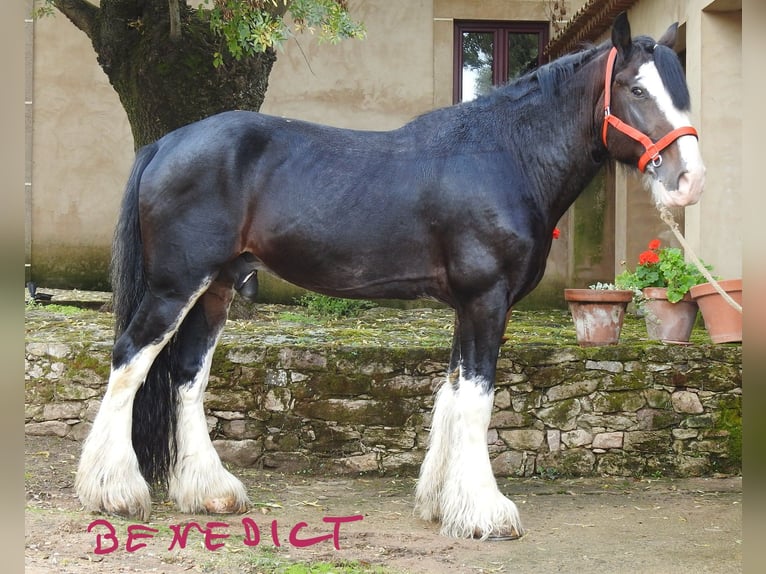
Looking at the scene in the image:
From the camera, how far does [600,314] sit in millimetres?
5258

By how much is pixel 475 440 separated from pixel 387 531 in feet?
2.30

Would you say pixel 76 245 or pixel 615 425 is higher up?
pixel 76 245

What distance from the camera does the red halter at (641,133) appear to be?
3477mm

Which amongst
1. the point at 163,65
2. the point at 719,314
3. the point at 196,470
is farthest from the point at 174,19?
the point at 719,314

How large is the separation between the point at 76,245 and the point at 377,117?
406cm

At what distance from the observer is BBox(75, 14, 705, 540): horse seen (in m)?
3.68

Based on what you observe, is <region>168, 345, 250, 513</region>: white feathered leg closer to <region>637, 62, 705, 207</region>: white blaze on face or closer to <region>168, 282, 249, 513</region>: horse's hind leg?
<region>168, 282, 249, 513</region>: horse's hind leg

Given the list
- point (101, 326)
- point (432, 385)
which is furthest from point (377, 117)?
point (432, 385)

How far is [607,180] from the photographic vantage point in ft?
30.8

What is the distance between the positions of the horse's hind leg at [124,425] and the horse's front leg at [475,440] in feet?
4.57

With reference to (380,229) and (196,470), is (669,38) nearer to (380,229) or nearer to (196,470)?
(380,229)

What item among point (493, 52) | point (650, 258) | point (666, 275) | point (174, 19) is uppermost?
point (493, 52)

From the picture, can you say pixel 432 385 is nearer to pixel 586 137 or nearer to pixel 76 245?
pixel 586 137

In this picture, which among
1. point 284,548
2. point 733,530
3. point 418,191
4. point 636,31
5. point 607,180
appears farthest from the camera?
point 607,180
